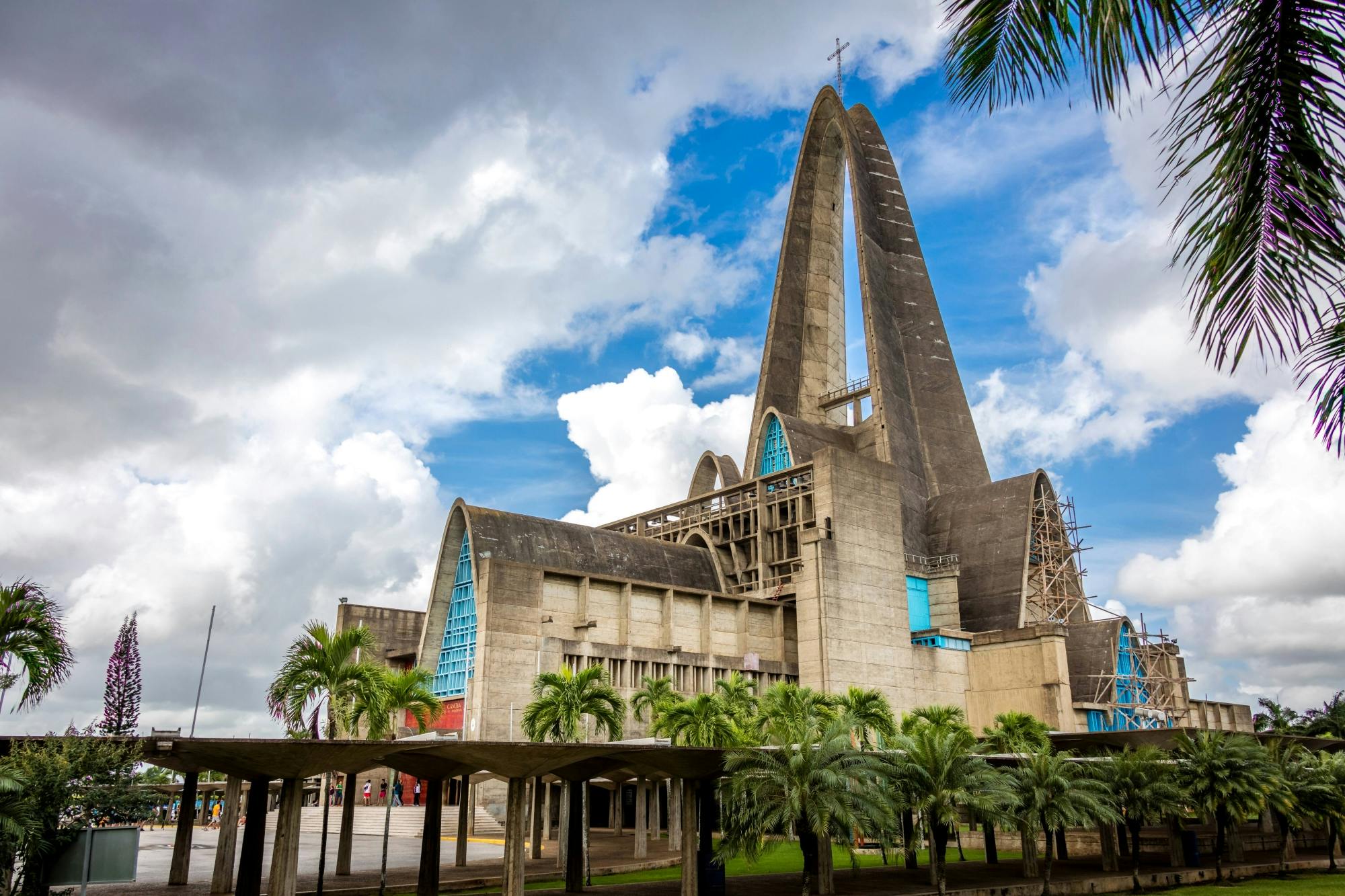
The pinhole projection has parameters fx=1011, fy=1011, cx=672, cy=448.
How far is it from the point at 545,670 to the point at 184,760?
90.4 ft

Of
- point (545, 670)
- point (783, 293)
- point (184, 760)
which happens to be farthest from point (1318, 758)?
point (783, 293)

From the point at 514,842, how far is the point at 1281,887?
22449 mm

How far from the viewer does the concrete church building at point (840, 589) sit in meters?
51.0

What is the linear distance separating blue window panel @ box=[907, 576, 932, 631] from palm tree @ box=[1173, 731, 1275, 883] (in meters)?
29.2

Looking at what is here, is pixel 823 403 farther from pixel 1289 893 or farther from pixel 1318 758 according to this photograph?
pixel 1289 893

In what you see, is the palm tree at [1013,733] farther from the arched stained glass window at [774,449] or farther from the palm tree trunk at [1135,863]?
the arched stained glass window at [774,449]

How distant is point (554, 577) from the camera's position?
51.2 m

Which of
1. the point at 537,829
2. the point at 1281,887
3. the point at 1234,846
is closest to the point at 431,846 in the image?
the point at 537,829

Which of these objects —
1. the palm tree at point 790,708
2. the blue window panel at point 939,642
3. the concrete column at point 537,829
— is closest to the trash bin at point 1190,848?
the palm tree at point 790,708

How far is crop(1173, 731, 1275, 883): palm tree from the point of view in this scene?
30.2 m

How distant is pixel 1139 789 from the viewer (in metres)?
29.3

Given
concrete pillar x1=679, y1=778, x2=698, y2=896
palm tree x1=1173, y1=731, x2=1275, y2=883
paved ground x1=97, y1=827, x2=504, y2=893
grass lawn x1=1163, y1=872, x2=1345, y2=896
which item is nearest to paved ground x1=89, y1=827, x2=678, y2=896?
paved ground x1=97, y1=827, x2=504, y2=893

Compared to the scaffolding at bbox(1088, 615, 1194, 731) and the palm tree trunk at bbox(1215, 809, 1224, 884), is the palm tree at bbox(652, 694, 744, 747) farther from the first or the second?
the scaffolding at bbox(1088, 615, 1194, 731)

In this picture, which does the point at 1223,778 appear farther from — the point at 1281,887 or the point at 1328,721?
the point at 1328,721
